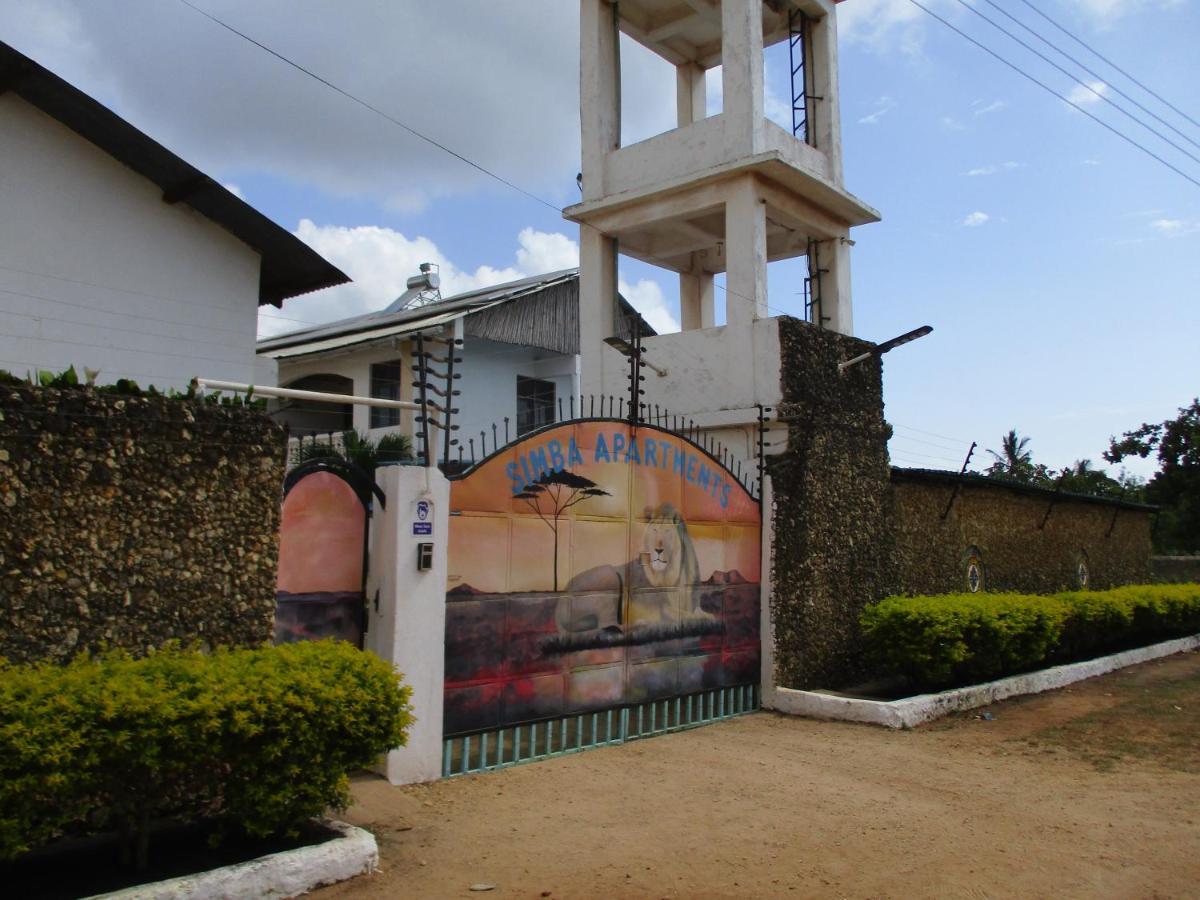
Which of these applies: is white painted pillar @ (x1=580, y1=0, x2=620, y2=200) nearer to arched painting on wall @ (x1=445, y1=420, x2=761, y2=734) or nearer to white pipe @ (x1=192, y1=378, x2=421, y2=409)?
arched painting on wall @ (x1=445, y1=420, x2=761, y2=734)

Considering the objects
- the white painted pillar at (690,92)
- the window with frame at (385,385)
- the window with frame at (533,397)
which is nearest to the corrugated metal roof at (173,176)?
the window with frame at (385,385)

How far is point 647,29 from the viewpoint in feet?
44.5

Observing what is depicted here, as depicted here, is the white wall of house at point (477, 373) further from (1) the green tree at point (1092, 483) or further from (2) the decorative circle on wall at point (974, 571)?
(1) the green tree at point (1092, 483)

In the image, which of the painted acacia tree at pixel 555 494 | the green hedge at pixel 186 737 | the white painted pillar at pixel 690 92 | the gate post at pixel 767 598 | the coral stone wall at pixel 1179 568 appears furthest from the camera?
the coral stone wall at pixel 1179 568

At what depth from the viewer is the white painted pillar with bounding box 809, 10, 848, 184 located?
13.2m

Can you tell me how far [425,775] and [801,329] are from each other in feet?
22.7

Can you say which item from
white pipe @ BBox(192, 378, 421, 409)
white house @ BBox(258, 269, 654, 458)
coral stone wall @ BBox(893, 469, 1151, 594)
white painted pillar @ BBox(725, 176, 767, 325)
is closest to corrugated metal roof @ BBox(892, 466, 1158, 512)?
coral stone wall @ BBox(893, 469, 1151, 594)

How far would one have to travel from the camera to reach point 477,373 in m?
18.8

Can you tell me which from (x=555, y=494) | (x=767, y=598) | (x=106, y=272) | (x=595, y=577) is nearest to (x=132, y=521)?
(x=555, y=494)

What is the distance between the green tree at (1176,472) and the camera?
32.0 metres

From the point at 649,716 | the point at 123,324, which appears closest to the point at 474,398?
the point at 123,324

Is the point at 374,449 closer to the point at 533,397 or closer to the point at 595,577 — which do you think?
the point at 595,577

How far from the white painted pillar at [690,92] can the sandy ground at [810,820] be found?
8984mm

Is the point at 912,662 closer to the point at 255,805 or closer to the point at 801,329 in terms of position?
the point at 801,329
